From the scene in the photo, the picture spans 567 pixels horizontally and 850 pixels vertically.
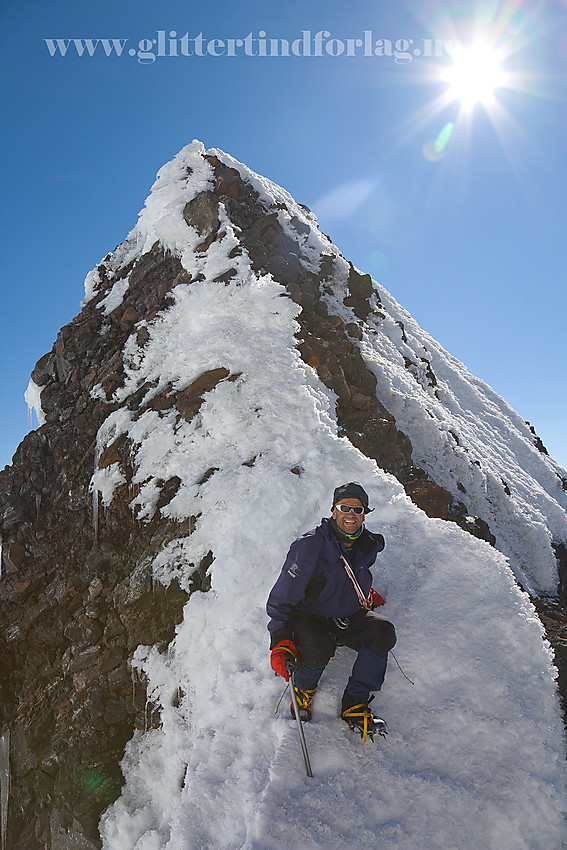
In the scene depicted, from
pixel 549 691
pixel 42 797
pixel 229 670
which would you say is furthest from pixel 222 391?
pixel 42 797

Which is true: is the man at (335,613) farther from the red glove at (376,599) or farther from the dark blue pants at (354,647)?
the red glove at (376,599)

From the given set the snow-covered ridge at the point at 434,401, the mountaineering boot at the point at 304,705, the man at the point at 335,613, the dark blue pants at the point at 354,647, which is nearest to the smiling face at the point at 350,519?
the man at the point at 335,613

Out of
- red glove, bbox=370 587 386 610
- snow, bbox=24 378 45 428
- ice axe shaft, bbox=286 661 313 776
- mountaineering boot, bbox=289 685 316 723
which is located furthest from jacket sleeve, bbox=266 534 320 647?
snow, bbox=24 378 45 428

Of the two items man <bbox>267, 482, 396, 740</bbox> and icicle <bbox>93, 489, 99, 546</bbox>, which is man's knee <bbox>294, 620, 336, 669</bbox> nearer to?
man <bbox>267, 482, 396, 740</bbox>

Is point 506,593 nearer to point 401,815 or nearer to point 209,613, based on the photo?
point 401,815

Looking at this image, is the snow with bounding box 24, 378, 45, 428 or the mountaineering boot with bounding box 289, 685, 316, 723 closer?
the mountaineering boot with bounding box 289, 685, 316, 723

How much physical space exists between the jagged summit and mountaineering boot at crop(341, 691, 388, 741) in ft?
0.77

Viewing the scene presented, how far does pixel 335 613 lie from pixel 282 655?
2.17 feet

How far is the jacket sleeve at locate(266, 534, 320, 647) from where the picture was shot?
3.94 m

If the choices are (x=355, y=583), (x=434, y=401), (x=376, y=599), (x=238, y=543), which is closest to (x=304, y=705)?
(x=355, y=583)

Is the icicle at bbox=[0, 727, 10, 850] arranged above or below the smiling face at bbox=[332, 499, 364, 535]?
below

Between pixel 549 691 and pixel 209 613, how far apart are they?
4315 mm

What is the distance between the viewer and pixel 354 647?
13.3 feet

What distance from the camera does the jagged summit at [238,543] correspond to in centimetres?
365
